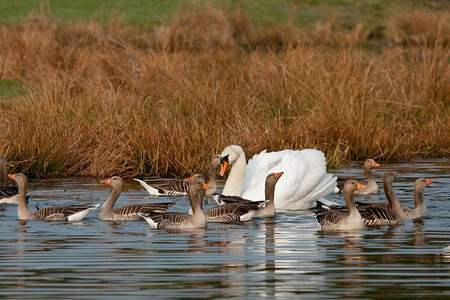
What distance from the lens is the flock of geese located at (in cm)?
1230

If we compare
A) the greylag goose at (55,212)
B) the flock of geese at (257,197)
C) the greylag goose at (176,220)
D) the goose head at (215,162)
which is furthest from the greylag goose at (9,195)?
the greylag goose at (176,220)

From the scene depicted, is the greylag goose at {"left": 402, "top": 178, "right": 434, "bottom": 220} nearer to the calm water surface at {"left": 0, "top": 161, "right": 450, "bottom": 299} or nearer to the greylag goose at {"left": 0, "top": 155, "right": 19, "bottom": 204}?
the calm water surface at {"left": 0, "top": 161, "right": 450, "bottom": 299}

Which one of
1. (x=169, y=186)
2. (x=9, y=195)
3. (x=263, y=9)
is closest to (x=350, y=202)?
(x=169, y=186)

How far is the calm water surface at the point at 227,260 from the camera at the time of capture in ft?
26.9

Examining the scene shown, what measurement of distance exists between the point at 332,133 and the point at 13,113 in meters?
5.39

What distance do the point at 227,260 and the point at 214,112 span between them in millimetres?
9857

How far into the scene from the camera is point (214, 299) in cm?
788

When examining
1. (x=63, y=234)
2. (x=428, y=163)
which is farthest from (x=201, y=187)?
(x=428, y=163)

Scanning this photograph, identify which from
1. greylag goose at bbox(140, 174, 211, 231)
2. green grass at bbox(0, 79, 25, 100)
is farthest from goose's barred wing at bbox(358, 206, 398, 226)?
green grass at bbox(0, 79, 25, 100)

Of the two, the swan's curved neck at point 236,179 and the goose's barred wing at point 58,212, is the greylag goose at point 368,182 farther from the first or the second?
the goose's barred wing at point 58,212

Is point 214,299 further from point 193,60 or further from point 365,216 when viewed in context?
point 193,60

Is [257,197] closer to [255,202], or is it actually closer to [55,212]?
[255,202]

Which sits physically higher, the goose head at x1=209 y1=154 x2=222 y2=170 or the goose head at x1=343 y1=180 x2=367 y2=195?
the goose head at x1=343 y1=180 x2=367 y2=195

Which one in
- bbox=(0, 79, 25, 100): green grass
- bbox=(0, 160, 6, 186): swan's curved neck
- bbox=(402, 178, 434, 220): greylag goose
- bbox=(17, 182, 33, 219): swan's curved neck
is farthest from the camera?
bbox=(0, 79, 25, 100): green grass
